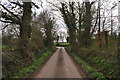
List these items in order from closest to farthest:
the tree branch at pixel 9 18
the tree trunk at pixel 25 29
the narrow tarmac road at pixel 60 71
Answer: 1. the narrow tarmac road at pixel 60 71
2. the tree branch at pixel 9 18
3. the tree trunk at pixel 25 29

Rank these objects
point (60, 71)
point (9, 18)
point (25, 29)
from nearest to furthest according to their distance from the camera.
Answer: point (60, 71) → point (9, 18) → point (25, 29)

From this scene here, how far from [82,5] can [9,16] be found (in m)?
18.7

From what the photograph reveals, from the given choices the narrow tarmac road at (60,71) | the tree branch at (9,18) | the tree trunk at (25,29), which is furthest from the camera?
the tree trunk at (25,29)

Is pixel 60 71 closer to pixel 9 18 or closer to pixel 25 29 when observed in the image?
pixel 25 29

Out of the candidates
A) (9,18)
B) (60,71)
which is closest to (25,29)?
(9,18)

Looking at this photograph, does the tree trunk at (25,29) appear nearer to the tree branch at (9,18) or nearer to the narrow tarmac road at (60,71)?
the tree branch at (9,18)

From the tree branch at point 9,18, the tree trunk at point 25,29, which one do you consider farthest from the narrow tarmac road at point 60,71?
the tree branch at point 9,18

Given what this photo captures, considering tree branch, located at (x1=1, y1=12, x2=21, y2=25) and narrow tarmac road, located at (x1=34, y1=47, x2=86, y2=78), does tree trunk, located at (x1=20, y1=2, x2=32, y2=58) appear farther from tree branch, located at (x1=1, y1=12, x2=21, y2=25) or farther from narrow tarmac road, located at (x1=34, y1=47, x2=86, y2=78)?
→ narrow tarmac road, located at (x1=34, y1=47, x2=86, y2=78)

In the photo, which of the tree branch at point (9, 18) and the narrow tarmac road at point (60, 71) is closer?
the narrow tarmac road at point (60, 71)

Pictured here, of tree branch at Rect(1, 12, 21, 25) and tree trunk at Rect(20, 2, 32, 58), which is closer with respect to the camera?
tree branch at Rect(1, 12, 21, 25)

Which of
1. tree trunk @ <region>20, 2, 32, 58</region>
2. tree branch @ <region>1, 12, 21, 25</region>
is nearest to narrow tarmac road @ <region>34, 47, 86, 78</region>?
tree trunk @ <region>20, 2, 32, 58</region>

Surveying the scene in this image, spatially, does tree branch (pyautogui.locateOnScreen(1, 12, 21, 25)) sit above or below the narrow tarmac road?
above

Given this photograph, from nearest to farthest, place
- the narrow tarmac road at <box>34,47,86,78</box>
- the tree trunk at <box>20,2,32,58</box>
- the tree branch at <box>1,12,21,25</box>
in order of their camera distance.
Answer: the narrow tarmac road at <box>34,47,86,78</box>, the tree branch at <box>1,12,21,25</box>, the tree trunk at <box>20,2,32,58</box>

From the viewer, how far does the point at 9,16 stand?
2028cm
